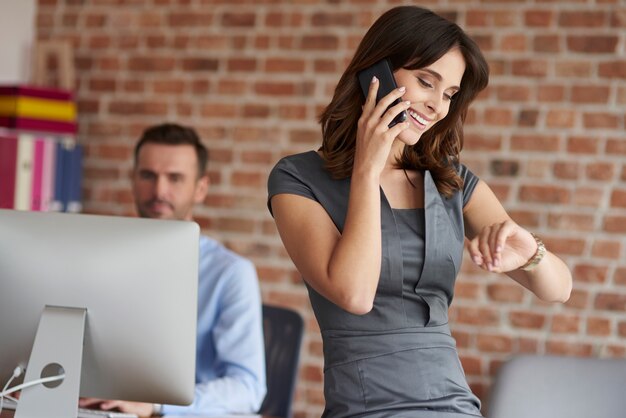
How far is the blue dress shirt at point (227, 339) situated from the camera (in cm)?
250

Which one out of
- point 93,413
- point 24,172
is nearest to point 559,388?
point 93,413

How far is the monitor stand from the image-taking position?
1.84 m

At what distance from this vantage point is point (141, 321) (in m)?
1.84

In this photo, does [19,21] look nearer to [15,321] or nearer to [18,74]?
[18,74]

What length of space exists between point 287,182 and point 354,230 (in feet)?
0.64

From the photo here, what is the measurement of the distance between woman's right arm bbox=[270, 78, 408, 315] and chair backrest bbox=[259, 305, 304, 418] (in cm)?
116

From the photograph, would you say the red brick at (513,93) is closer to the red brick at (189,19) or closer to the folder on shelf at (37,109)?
the red brick at (189,19)

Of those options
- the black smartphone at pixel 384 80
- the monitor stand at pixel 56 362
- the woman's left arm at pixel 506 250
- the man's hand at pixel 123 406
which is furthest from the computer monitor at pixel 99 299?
the woman's left arm at pixel 506 250

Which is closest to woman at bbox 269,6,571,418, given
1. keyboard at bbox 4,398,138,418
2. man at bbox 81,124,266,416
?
keyboard at bbox 4,398,138,418

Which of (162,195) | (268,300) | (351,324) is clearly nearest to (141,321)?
(351,324)

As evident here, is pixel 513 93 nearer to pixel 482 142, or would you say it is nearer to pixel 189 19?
pixel 482 142

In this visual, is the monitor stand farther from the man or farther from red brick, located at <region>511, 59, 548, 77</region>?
red brick, located at <region>511, 59, 548, 77</region>

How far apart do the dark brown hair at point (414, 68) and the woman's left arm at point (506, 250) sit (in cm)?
9

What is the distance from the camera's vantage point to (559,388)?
7.38ft
